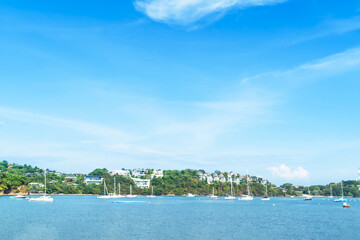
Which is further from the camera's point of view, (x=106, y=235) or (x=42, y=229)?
(x=42, y=229)

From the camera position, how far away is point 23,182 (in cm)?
17462

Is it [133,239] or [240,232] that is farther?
[240,232]

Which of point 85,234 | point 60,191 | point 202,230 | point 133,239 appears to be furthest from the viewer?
point 60,191

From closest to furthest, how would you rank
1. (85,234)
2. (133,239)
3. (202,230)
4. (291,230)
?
(133,239) < (85,234) < (202,230) < (291,230)

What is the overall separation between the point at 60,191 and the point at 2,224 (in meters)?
148

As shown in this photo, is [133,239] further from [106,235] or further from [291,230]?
[291,230]

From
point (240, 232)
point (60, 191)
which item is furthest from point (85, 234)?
point (60, 191)

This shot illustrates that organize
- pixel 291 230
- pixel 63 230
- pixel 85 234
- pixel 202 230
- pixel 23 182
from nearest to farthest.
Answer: pixel 85 234, pixel 63 230, pixel 202 230, pixel 291 230, pixel 23 182

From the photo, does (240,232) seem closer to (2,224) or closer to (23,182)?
(2,224)

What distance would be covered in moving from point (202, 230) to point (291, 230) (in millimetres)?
16599

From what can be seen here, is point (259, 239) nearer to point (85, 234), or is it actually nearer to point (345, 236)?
point (345, 236)

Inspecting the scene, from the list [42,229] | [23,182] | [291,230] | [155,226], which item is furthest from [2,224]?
[23,182]

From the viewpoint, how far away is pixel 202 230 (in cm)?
5594

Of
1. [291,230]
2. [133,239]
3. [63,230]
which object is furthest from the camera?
[291,230]
